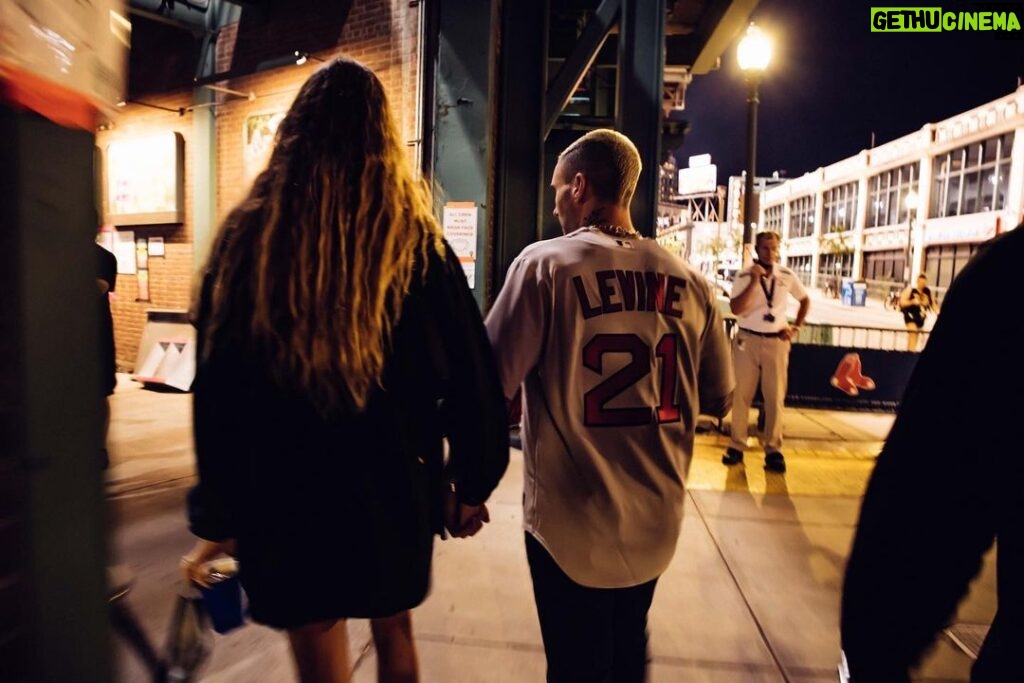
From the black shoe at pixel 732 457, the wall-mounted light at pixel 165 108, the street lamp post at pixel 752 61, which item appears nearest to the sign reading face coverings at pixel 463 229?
the black shoe at pixel 732 457

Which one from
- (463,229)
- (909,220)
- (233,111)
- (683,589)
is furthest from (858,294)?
(683,589)

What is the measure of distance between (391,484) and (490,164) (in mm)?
5774

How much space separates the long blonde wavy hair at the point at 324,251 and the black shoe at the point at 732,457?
5.17 metres

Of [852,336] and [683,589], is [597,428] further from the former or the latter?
[852,336]

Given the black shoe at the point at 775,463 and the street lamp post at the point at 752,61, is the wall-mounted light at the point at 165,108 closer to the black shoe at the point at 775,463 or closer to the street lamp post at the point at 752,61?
the street lamp post at the point at 752,61

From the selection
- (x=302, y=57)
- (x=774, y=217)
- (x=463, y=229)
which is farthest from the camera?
(x=774, y=217)

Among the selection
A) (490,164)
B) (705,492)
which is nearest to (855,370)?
(705,492)

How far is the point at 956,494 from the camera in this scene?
91 centimetres

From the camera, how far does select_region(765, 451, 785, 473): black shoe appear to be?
19.3ft

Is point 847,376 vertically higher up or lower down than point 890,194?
lower down

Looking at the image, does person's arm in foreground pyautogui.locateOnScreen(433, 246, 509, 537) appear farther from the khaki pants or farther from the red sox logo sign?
the red sox logo sign

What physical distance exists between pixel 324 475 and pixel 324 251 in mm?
550

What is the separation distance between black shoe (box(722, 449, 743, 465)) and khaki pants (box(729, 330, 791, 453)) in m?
0.04

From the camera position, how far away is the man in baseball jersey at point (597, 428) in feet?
6.05
